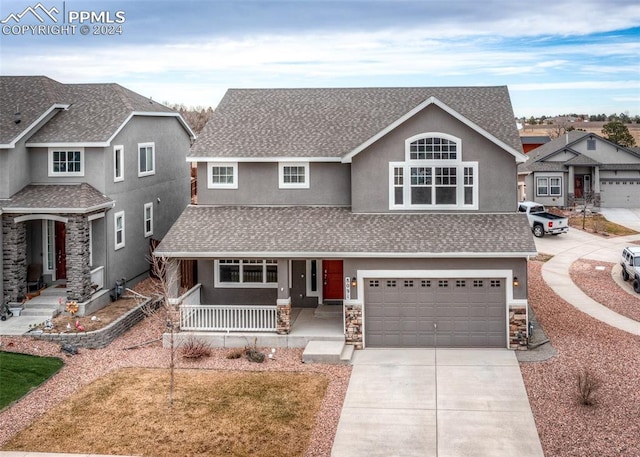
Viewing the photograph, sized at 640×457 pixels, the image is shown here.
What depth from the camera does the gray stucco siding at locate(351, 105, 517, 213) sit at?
19.4m

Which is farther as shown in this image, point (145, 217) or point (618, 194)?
point (618, 194)

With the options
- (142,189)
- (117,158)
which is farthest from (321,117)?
(142,189)

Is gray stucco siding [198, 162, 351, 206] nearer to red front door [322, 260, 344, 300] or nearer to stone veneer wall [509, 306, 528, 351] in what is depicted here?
red front door [322, 260, 344, 300]

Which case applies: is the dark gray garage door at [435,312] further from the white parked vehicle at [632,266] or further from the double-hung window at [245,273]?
the white parked vehicle at [632,266]

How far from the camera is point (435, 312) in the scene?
1842 centimetres

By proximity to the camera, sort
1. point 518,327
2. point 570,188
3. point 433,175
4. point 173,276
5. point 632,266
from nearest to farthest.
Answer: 1. point 518,327
2. point 173,276
3. point 433,175
4. point 632,266
5. point 570,188

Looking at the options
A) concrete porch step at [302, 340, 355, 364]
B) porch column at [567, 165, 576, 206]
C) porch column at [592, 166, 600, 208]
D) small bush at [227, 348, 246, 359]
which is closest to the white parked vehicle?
concrete porch step at [302, 340, 355, 364]

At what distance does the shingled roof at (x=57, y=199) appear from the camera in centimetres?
2058

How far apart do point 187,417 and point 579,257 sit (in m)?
23.8

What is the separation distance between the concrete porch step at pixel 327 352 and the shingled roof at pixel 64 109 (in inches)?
435

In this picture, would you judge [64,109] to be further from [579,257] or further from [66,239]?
[579,257]

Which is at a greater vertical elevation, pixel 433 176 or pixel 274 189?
pixel 433 176

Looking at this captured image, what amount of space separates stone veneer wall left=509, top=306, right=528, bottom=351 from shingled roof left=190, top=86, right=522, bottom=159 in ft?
17.9

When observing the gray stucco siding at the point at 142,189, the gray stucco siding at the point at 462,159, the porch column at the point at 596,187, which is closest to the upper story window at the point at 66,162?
the gray stucco siding at the point at 142,189
